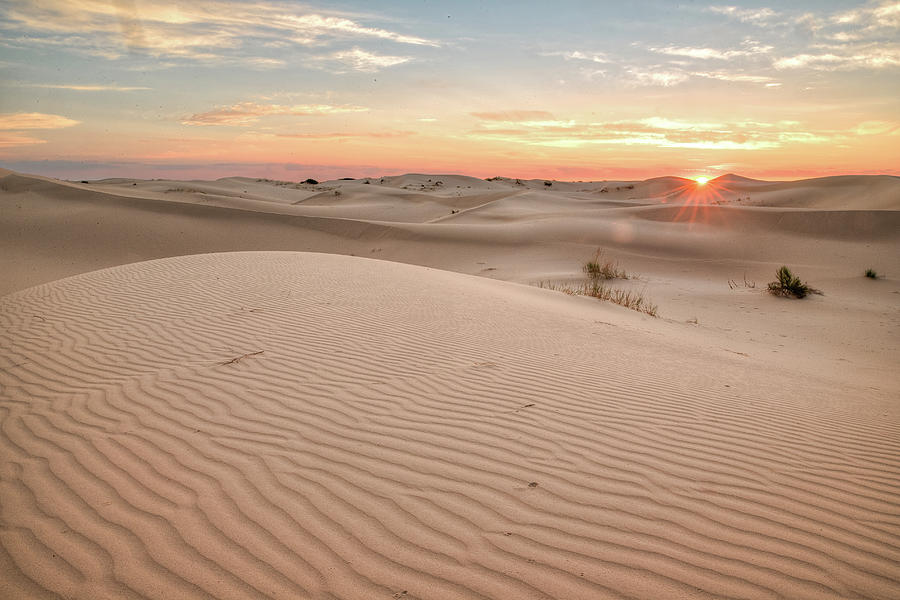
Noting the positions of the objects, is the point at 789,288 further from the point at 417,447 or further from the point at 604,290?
the point at 417,447

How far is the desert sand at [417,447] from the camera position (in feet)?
7.59

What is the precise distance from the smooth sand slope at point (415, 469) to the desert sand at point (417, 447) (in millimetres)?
17

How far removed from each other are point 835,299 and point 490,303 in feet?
31.2

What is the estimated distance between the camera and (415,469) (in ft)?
10.1

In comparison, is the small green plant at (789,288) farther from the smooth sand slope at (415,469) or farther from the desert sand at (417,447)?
the smooth sand slope at (415,469)

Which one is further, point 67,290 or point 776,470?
point 67,290

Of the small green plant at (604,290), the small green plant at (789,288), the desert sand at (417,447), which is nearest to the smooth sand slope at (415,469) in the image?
the desert sand at (417,447)

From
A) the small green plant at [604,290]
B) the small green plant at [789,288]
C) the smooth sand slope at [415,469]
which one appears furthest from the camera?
the small green plant at [789,288]

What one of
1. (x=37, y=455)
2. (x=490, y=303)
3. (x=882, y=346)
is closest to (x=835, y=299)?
(x=882, y=346)

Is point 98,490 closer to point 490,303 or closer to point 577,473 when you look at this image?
point 577,473

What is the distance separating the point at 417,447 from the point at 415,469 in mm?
271

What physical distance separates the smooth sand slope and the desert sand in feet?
0.06

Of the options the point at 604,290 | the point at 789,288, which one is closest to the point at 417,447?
the point at 604,290

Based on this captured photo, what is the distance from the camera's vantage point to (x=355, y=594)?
214 cm
